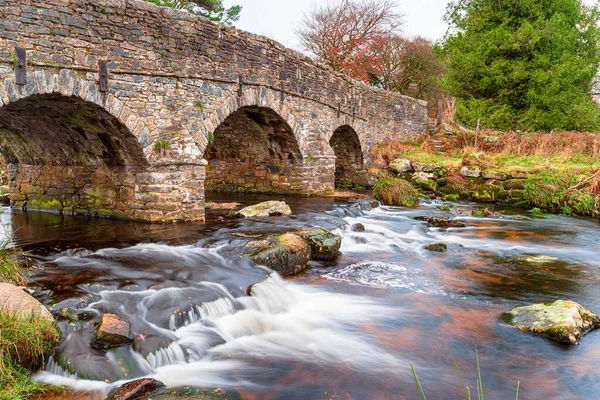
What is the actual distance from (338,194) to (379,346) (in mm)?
10533

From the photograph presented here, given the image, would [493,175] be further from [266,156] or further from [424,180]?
[266,156]

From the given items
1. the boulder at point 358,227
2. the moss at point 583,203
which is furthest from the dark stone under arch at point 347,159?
the boulder at point 358,227

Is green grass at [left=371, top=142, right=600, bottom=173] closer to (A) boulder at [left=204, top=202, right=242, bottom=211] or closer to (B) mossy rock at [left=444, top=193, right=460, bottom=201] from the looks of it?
(B) mossy rock at [left=444, top=193, right=460, bottom=201]

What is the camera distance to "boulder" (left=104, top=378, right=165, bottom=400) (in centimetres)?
306

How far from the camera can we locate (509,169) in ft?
48.1

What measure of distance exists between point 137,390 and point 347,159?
1590cm

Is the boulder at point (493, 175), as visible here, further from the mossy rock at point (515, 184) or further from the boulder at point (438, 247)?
the boulder at point (438, 247)

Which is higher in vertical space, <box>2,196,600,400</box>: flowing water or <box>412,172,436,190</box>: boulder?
<box>412,172,436,190</box>: boulder

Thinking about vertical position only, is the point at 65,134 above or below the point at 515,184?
above

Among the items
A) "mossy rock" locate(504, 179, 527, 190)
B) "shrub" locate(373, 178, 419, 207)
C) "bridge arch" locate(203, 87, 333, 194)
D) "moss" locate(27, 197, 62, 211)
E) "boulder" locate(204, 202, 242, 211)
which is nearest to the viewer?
"moss" locate(27, 197, 62, 211)

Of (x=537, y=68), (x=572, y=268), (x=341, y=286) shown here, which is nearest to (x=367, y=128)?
(x=537, y=68)

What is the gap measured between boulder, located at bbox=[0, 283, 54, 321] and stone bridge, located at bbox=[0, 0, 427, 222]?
12.6ft

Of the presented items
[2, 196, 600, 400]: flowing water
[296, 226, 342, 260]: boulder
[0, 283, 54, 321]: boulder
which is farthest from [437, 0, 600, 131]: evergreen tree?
[0, 283, 54, 321]: boulder

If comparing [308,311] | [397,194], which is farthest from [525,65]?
[308,311]
